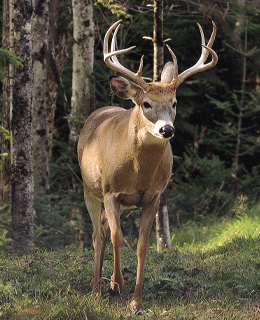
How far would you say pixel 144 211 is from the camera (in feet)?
21.8

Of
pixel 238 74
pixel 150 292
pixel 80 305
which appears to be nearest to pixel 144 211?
pixel 150 292

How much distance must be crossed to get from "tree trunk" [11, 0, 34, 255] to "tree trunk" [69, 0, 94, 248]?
2.12 metres

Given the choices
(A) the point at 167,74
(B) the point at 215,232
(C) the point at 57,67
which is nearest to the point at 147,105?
(A) the point at 167,74

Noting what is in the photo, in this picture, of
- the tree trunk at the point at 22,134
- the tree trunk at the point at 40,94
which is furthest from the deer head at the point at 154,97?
the tree trunk at the point at 40,94

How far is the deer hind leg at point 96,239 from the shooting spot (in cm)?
696

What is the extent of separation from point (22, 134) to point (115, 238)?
3190 millimetres

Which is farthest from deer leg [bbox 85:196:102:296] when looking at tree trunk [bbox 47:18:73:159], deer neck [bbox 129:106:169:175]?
tree trunk [bbox 47:18:73:159]

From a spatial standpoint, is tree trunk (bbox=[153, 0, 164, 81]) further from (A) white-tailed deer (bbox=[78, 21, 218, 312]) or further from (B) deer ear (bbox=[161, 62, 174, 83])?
(A) white-tailed deer (bbox=[78, 21, 218, 312])

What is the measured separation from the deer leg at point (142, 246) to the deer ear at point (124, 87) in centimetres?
122

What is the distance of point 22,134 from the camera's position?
352 inches

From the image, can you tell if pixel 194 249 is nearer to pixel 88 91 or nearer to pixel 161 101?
pixel 88 91

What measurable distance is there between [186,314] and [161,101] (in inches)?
84.4

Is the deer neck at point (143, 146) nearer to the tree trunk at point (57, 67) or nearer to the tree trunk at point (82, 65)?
the tree trunk at point (82, 65)

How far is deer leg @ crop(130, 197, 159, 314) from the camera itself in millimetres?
6211
